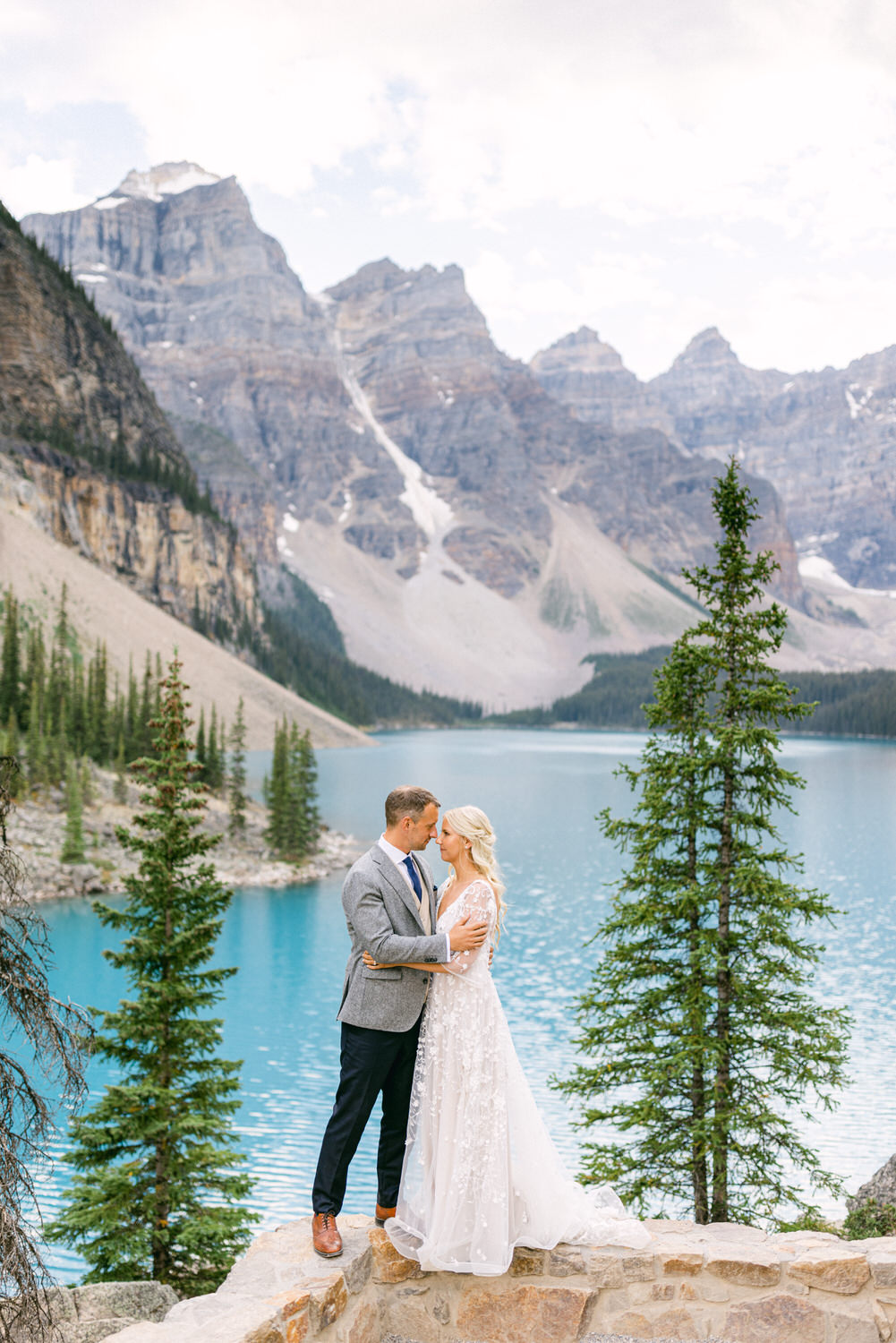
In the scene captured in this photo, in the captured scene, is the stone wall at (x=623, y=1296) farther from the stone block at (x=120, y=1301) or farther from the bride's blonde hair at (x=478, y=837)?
the stone block at (x=120, y=1301)

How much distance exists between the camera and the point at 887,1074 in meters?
27.4

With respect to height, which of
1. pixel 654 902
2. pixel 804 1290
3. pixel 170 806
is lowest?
pixel 804 1290

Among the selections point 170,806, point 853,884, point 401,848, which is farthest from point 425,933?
point 853,884

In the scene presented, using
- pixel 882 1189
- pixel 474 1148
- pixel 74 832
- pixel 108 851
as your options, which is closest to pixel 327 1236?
pixel 474 1148

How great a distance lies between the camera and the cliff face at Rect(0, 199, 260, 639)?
128 metres

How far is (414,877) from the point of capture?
6.95 m

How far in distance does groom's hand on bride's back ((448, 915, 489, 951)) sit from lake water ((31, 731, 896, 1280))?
24.8 feet

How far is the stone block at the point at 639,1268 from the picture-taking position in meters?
6.84

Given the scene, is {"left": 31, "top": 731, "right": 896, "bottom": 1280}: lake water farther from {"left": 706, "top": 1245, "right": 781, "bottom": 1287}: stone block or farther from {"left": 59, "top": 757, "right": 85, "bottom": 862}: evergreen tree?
{"left": 706, "top": 1245, "right": 781, "bottom": 1287}: stone block

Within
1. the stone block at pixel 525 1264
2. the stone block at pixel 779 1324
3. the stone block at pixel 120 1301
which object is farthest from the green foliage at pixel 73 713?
the stone block at pixel 779 1324

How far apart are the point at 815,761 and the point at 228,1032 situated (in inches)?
4668

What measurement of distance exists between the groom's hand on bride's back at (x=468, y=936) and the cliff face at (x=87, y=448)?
387 ft

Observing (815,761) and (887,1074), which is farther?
(815,761)

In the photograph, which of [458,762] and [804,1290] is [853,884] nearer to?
[804,1290]
